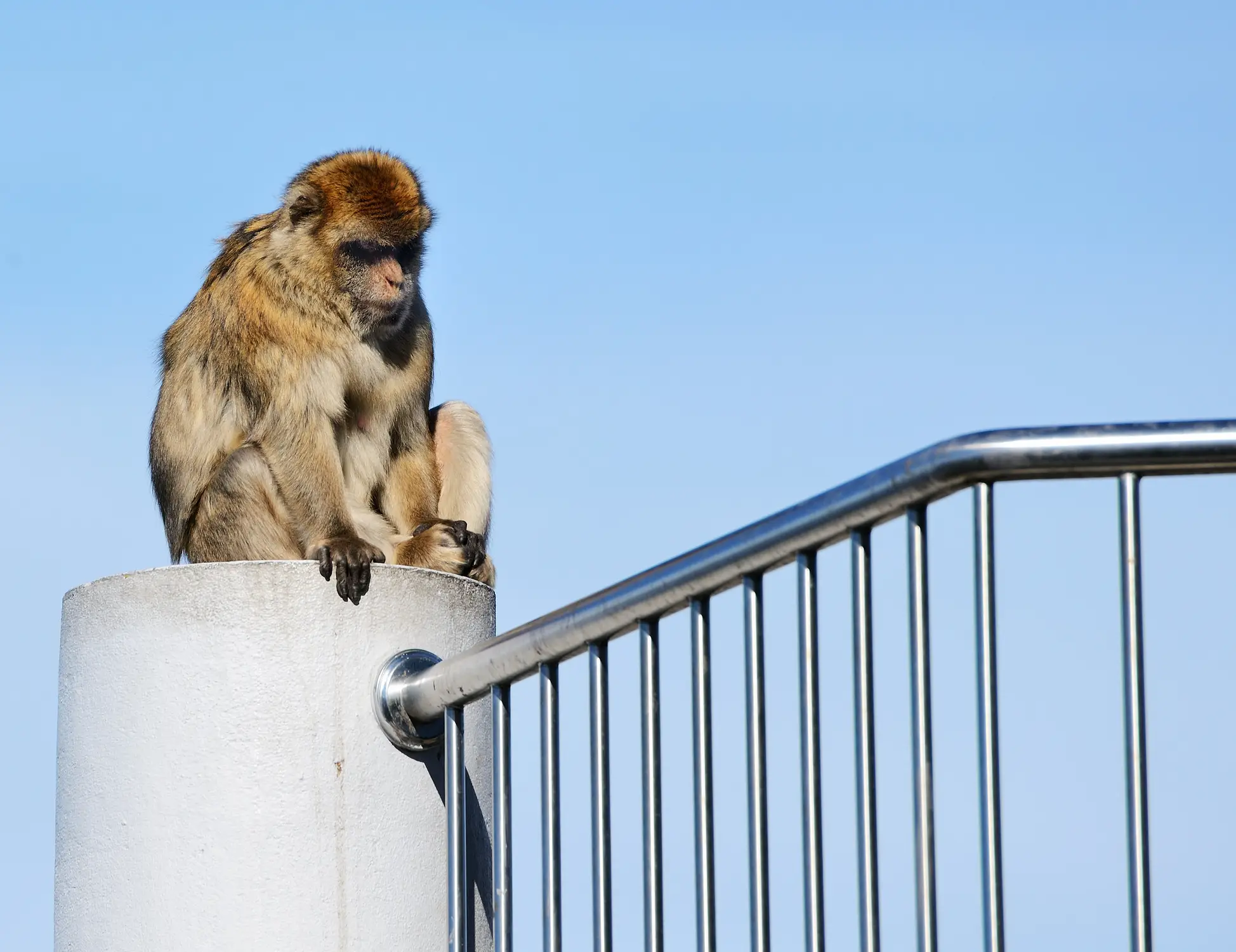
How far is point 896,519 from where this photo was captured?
7.49ft

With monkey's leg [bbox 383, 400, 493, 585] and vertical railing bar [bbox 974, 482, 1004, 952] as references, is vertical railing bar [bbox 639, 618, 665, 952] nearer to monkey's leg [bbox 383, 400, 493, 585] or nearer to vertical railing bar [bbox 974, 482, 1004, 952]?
vertical railing bar [bbox 974, 482, 1004, 952]

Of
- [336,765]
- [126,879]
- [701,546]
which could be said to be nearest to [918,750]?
[701,546]

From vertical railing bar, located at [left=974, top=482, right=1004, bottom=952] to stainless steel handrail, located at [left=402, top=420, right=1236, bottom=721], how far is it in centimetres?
6

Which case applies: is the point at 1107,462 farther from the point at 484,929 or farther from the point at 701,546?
the point at 484,929

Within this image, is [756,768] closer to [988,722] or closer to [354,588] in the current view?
[988,722]

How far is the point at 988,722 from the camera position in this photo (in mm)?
2100

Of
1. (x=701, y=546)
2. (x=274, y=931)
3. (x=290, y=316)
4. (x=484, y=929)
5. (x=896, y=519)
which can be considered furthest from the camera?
(x=290, y=316)

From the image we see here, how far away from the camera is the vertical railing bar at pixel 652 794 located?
2.59m

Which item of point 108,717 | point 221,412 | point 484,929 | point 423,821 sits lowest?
point 484,929

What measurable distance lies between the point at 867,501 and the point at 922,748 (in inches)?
13.1

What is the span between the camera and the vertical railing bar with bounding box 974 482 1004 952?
204 cm

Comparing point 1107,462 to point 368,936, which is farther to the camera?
point 368,936

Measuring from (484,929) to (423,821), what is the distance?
288mm

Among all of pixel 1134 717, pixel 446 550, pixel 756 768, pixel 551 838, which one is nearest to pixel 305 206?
pixel 446 550
